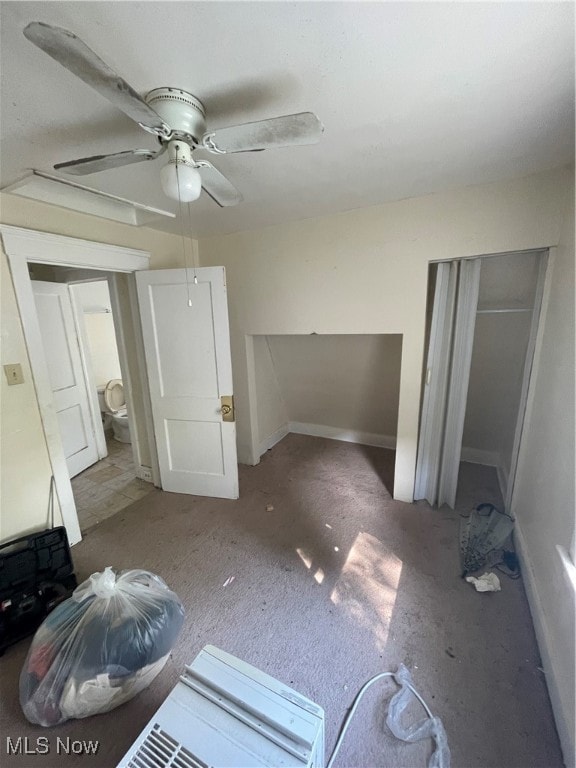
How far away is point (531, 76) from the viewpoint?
1.03 metres

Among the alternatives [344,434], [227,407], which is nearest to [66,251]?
[227,407]

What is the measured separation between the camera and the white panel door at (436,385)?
213 cm

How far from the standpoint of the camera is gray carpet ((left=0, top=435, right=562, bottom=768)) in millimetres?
1151

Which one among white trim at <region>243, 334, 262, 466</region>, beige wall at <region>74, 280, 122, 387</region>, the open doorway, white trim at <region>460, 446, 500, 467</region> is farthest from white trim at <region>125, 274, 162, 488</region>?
white trim at <region>460, 446, 500, 467</region>

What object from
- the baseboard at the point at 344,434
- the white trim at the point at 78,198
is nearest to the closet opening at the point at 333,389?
the baseboard at the point at 344,434

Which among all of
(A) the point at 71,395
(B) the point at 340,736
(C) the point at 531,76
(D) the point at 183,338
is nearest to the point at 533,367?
(C) the point at 531,76

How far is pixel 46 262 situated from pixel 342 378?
8.61ft

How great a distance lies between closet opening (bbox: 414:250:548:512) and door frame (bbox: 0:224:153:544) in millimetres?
2450

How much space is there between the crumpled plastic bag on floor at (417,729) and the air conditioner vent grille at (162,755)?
0.80 m

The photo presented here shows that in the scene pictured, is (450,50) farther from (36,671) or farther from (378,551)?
(36,671)

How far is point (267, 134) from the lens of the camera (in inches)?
38.9

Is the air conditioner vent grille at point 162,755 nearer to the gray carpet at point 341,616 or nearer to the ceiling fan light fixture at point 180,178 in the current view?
the gray carpet at point 341,616

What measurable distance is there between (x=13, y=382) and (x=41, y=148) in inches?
49.3

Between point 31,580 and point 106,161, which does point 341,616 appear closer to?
point 31,580
